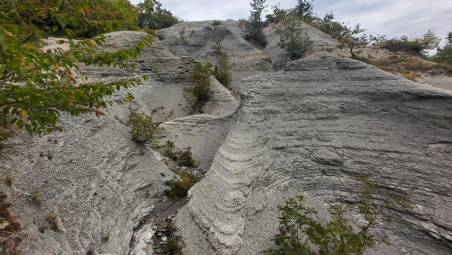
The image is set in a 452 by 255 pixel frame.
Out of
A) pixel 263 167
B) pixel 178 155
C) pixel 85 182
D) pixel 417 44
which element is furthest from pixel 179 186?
pixel 417 44

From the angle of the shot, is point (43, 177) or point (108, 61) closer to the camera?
point (108, 61)

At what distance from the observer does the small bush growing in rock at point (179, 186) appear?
1205 cm

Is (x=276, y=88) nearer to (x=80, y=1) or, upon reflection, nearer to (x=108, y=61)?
(x=108, y=61)

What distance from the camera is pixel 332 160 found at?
33.3 ft

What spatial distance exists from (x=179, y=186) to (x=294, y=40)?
22.0m

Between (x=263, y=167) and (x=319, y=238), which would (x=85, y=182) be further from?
(x=319, y=238)

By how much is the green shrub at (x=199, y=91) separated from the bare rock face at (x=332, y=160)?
6.36 meters

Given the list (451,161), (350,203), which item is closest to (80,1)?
(350,203)

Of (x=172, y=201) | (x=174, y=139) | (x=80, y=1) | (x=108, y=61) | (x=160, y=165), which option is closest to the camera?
(x=80, y=1)

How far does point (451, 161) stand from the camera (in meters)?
8.91

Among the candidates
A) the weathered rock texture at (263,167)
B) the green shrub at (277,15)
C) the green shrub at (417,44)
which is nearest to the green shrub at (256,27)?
the green shrub at (277,15)

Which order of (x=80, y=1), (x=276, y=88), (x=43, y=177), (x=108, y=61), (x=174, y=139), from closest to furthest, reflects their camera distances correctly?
(x=80, y=1), (x=108, y=61), (x=43, y=177), (x=276, y=88), (x=174, y=139)

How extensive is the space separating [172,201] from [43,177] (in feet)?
15.5

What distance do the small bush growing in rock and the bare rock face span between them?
1.62 m
